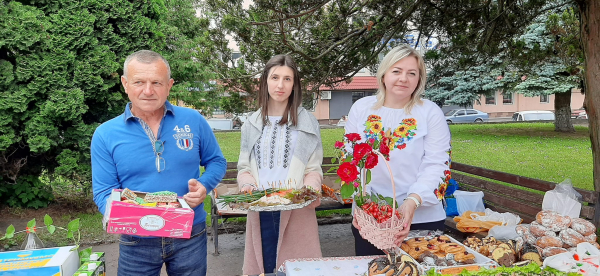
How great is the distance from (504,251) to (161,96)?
6.80ft

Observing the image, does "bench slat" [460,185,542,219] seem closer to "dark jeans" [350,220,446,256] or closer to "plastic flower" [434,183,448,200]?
"dark jeans" [350,220,446,256]

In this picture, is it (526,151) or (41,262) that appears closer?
(41,262)

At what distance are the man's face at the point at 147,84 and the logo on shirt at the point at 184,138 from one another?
189mm

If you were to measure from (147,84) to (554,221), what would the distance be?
3255 millimetres

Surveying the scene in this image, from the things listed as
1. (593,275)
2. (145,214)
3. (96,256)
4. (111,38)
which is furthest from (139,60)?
(111,38)

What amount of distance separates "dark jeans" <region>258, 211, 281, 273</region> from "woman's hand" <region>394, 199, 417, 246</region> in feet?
3.12

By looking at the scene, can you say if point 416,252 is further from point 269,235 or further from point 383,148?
point 269,235

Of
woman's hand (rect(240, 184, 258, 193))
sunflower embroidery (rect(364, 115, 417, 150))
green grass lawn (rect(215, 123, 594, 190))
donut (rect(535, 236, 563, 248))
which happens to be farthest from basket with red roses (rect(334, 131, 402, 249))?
green grass lawn (rect(215, 123, 594, 190))

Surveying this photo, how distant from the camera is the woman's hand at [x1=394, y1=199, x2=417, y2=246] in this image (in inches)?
80.4

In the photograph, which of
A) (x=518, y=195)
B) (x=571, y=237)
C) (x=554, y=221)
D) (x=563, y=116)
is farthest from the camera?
(x=563, y=116)

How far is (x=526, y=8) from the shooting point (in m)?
5.68

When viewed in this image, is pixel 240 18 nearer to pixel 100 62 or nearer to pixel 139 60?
pixel 100 62

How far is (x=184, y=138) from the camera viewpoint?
7.88 ft

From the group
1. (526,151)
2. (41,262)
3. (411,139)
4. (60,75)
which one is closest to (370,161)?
(411,139)
